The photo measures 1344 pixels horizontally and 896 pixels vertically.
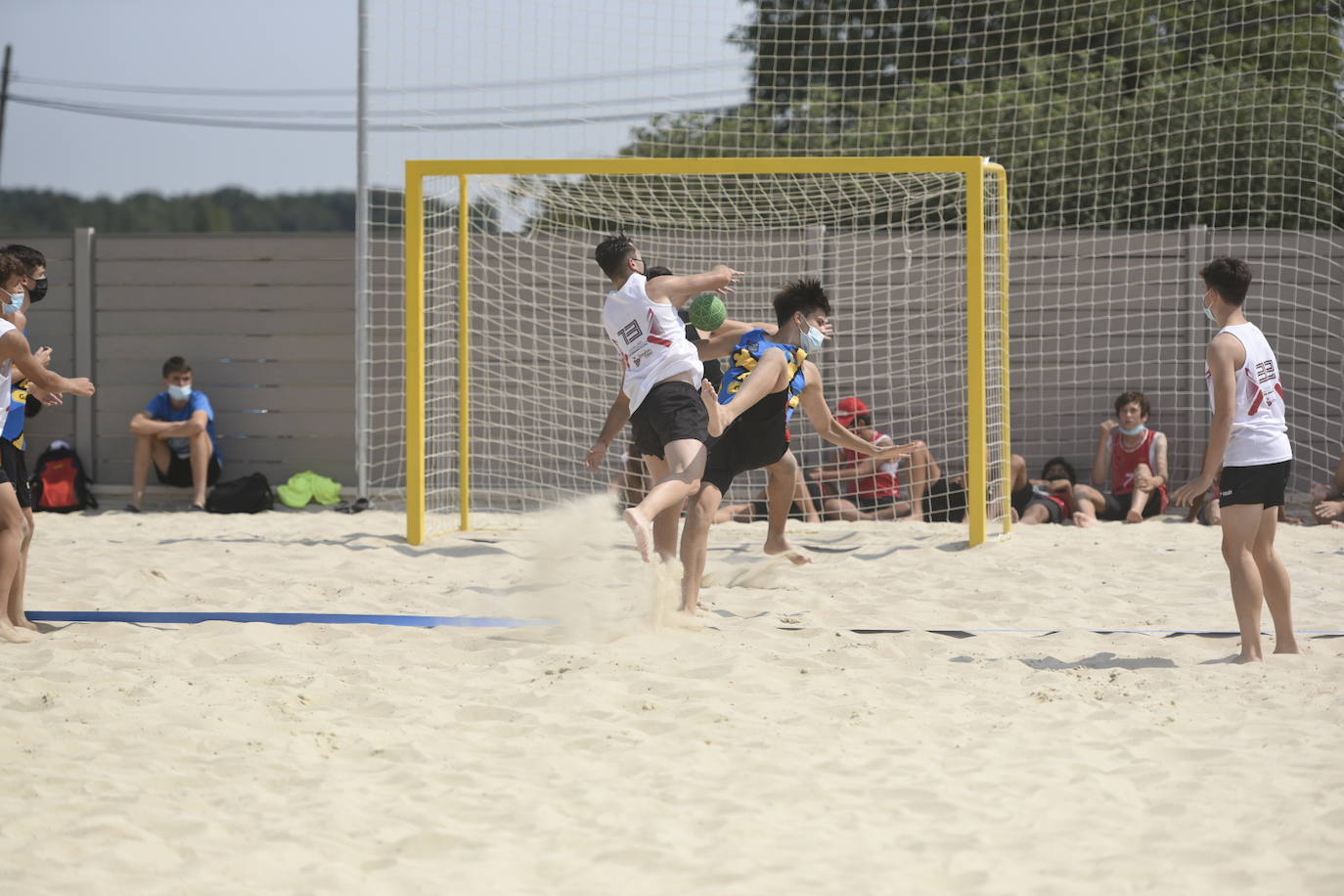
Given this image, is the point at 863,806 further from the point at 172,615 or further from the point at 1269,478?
the point at 172,615

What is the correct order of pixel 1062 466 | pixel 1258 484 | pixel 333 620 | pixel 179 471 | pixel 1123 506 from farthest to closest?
pixel 179 471 < pixel 1062 466 < pixel 1123 506 < pixel 333 620 < pixel 1258 484

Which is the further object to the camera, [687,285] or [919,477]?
[919,477]

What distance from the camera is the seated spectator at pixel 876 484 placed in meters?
8.95

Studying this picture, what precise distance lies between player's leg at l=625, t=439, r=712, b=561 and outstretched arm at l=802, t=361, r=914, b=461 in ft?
3.82

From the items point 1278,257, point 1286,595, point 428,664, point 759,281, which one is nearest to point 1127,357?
point 1278,257

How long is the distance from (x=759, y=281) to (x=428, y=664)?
6.16 m

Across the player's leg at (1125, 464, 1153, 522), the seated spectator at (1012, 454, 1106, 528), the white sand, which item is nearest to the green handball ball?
the white sand

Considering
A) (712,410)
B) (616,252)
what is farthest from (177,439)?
(712,410)

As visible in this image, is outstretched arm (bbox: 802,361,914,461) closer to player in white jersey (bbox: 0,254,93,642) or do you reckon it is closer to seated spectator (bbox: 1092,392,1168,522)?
seated spectator (bbox: 1092,392,1168,522)

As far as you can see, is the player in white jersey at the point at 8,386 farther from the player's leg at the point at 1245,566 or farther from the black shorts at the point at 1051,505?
the black shorts at the point at 1051,505

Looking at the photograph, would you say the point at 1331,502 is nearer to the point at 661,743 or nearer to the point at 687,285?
the point at 687,285

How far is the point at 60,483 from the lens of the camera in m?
9.72

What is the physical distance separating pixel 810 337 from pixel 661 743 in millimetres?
2724

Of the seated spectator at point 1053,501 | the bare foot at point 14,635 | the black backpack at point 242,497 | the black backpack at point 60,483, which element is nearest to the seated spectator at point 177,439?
the black backpack at point 242,497
